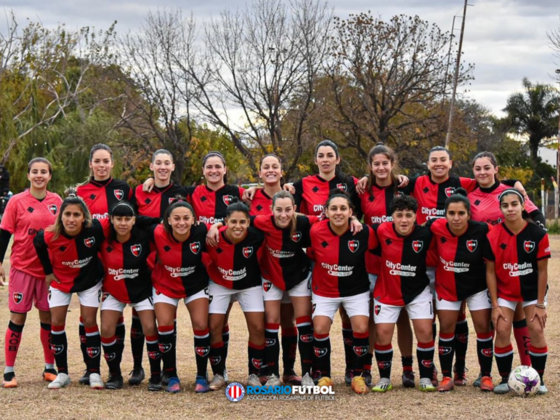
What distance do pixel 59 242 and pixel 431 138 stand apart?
24512 millimetres

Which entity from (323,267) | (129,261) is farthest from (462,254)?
(129,261)

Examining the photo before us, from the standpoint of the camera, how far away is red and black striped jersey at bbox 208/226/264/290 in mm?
6203

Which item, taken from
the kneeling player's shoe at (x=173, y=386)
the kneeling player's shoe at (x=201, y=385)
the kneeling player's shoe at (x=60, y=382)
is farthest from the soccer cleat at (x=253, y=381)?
the kneeling player's shoe at (x=60, y=382)

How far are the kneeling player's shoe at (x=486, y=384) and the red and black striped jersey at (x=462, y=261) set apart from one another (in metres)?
0.69

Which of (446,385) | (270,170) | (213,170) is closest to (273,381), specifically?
(446,385)

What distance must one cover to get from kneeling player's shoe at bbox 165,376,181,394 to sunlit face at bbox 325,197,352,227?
189 centimetres

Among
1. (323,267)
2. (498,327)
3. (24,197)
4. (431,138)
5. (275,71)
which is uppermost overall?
(275,71)

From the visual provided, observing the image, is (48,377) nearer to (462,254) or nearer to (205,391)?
(205,391)

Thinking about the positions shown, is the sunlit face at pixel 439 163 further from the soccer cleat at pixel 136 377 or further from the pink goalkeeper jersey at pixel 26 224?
the pink goalkeeper jersey at pixel 26 224

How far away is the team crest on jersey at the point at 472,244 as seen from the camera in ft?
19.6

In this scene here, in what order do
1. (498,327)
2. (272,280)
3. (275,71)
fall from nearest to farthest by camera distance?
(498,327) < (272,280) < (275,71)

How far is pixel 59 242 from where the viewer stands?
6.20 metres

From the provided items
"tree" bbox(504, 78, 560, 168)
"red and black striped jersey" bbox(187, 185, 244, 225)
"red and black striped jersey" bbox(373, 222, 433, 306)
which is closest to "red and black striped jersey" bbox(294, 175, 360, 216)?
"red and black striped jersey" bbox(187, 185, 244, 225)

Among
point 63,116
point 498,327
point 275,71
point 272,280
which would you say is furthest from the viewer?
point 63,116
